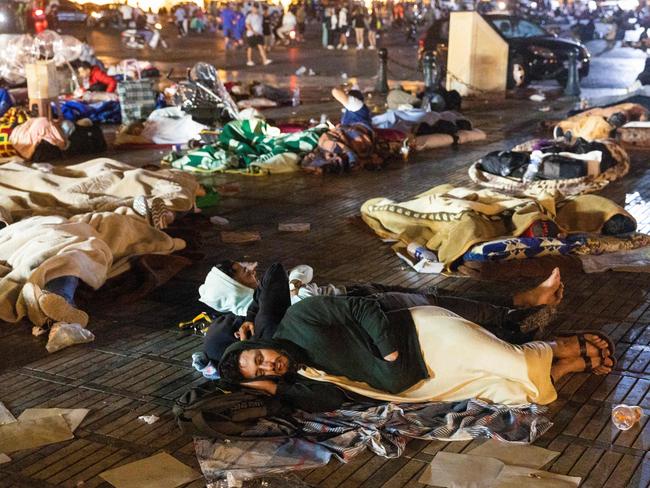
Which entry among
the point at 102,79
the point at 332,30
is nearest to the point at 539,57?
the point at 102,79

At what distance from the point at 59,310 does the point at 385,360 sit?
2.27m

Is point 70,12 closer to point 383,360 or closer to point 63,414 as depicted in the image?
point 63,414

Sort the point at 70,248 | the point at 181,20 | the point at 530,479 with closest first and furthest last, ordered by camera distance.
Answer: the point at 530,479
the point at 70,248
the point at 181,20

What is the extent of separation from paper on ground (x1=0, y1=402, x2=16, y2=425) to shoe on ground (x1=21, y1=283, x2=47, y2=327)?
3.42 feet

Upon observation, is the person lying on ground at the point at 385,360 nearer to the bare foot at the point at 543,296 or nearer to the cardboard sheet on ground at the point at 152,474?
the cardboard sheet on ground at the point at 152,474

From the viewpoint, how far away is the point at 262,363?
4.32 m

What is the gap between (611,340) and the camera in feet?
16.8

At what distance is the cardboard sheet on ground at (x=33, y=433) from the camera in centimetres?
436

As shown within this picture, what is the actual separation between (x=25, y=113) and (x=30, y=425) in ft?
28.3

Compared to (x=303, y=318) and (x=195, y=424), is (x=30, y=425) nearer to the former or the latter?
(x=195, y=424)

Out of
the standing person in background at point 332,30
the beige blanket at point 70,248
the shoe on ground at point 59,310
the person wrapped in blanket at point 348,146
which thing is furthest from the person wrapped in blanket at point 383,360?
the standing person in background at point 332,30

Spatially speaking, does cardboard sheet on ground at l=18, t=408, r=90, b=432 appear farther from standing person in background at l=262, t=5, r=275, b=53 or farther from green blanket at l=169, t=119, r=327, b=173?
standing person in background at l=262, t=5, r=275, b=53

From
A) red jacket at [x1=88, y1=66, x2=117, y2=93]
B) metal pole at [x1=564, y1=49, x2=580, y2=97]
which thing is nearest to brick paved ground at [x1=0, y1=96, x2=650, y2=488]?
red jacket at [x1=88, y1=66, x2=117, y2=93]

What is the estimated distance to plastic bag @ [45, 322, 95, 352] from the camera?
551cm
